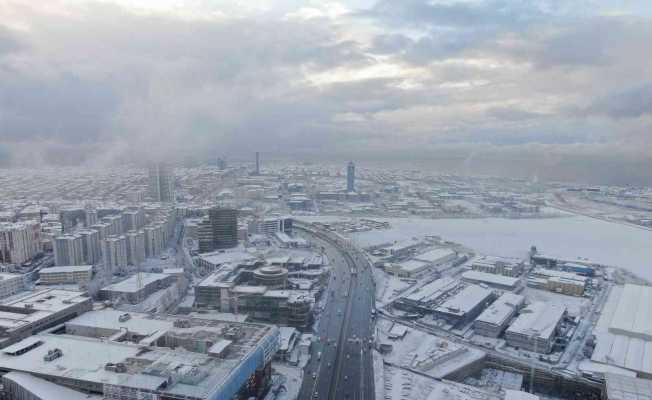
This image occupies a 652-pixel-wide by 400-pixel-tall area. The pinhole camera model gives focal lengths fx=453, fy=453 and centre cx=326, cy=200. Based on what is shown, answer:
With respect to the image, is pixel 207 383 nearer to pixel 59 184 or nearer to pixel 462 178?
pixel 59 184

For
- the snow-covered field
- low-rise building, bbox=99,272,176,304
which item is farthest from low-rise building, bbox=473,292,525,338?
low-rise building, bbox=99,272,176,304

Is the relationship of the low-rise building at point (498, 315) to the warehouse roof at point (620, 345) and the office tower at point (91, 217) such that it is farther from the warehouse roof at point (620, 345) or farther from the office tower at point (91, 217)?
the office tower at point (91, 217)

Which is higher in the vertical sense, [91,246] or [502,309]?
[91,246]

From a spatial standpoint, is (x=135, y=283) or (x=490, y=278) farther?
(x=490, y=278)

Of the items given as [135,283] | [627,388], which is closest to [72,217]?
[135,283]

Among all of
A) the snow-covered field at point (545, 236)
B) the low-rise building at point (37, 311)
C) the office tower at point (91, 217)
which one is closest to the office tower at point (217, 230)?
the office tower at point (91, 217)

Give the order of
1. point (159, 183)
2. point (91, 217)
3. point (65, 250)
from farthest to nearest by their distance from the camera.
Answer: point (159, 183) → point (91, 217) → point (65, 250)

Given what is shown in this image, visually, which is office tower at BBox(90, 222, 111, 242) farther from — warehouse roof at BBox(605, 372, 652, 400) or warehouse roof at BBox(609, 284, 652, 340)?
warehouse roof at BBox(609, 284, 652, 340)

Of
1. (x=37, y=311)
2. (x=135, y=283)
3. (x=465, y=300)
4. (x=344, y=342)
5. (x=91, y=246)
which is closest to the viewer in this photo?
(x=37, y=311)

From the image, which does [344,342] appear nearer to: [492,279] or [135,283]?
[135,283]
